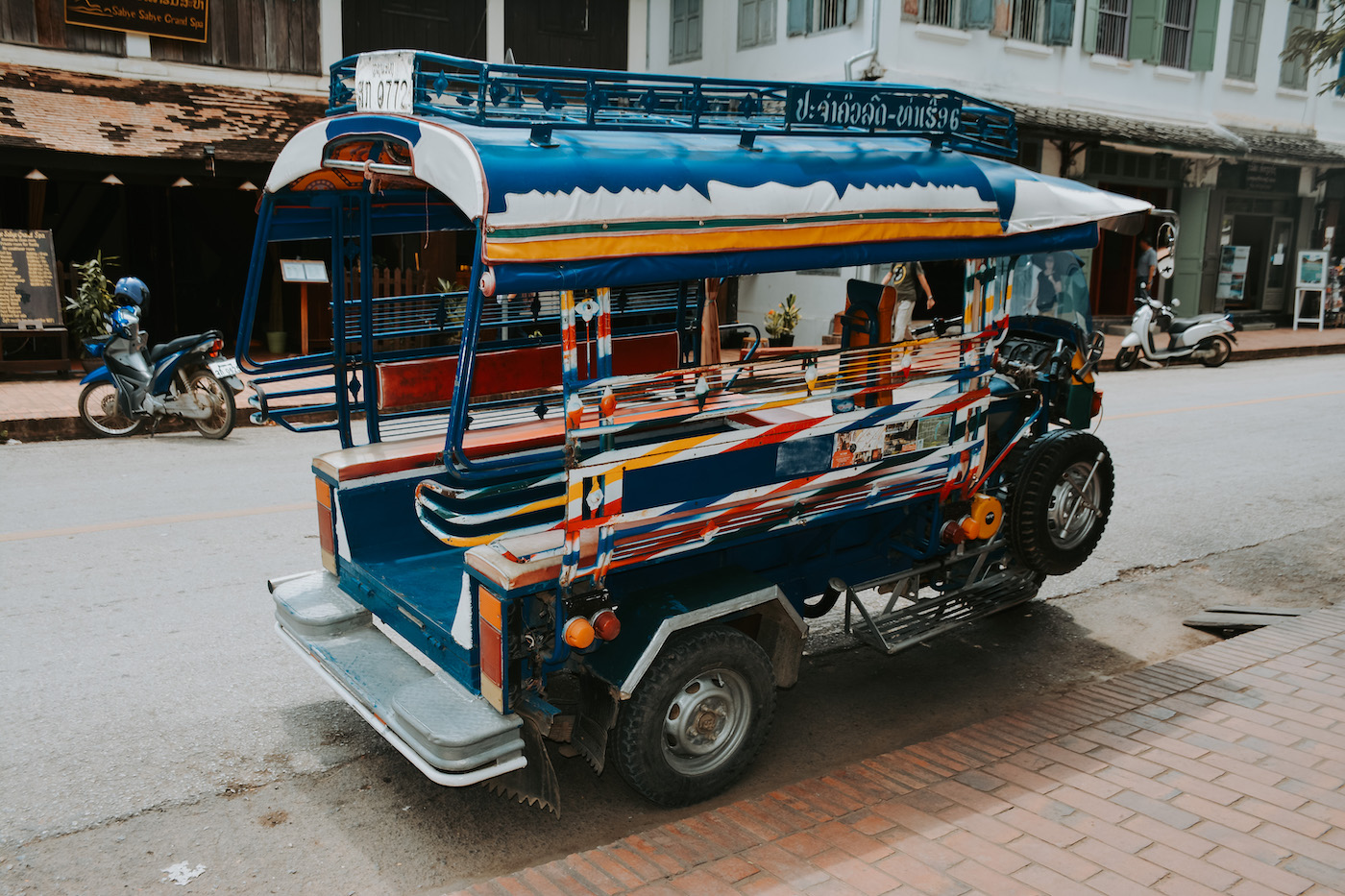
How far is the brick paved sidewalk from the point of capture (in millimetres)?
3344

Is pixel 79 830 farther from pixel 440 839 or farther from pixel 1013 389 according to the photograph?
pixel 1013 389

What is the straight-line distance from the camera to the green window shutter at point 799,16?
60.0 ft

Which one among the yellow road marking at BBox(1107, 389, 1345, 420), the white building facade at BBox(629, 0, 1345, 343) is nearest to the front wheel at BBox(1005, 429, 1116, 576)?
the yellow road marking at BBox(1107, 389, 1345, 420)

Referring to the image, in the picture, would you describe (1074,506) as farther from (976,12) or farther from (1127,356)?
(976,12)

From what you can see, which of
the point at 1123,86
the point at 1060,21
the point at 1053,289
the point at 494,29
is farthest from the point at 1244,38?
the point at 1053,289

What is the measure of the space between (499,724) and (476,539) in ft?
2.65

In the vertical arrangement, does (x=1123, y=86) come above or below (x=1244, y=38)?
below

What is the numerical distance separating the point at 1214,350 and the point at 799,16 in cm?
915

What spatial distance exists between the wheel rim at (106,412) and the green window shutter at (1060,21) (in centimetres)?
1686

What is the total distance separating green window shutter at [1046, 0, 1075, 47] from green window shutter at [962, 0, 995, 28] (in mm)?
1660

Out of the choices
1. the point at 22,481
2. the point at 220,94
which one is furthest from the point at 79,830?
the point at 220,94

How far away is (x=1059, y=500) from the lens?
18.3 feet

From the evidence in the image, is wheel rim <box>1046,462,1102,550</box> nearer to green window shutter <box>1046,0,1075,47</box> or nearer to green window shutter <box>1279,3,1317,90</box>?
green window shutter <box>1046,0,1075,47</box>

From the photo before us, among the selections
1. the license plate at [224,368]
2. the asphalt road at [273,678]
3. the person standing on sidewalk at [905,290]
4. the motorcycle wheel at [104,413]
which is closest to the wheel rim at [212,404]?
the license plate at [224,368]
